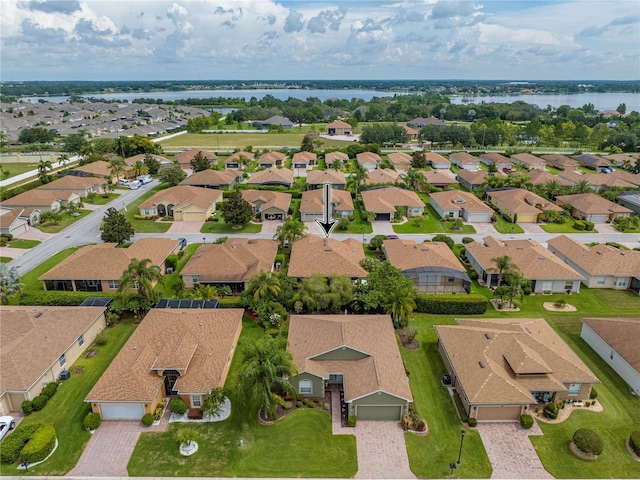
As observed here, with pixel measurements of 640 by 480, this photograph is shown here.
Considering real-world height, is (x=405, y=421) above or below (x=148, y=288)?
below

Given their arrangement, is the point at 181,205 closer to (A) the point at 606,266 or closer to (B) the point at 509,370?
(B) the point at 509,370

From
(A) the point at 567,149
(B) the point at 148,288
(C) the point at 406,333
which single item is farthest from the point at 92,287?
(A) the point at 567,149

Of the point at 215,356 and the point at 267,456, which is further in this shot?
the point at 215,356

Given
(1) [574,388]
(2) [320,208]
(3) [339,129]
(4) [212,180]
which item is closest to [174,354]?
(1) [574,388]

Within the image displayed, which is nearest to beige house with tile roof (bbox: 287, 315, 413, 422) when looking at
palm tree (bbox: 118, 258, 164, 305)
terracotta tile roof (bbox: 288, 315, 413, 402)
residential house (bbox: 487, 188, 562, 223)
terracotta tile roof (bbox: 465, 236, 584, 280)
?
terracotta tile roof (bbox: 288, 315, 413, 402)

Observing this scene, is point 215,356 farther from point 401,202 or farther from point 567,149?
point 567,149

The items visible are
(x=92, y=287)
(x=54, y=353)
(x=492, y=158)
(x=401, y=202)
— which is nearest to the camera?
(x=54, y=353)

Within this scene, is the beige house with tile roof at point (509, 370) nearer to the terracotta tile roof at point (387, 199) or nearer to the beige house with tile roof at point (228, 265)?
the beige house with tile roof at point (228, 265)

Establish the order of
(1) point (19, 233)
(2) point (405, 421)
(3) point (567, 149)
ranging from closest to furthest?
1. (2) point (405, 421)
2. (1) point (19, 233)
3. (3) point (567, 149)
